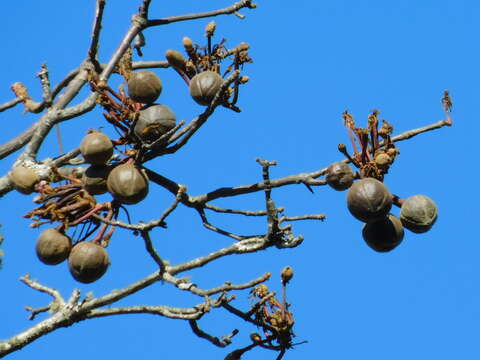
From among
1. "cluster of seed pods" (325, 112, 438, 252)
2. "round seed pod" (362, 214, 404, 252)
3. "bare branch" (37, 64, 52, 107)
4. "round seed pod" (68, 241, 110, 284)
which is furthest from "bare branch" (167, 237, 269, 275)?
"bare branch" (37, 64, 52, 107)

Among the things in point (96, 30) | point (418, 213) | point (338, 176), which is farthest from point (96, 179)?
point (418, 213)

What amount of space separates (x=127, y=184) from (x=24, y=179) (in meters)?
0.74

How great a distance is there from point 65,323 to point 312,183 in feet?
5.43

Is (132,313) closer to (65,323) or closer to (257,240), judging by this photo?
(65,323)

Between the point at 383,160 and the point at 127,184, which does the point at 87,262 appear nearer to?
the point at 127,184

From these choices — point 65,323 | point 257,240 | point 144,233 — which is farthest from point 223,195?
point 65,323

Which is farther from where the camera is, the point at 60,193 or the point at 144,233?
the point at 60,193

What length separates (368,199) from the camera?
4980mm

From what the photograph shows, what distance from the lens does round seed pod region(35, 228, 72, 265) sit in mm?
5051

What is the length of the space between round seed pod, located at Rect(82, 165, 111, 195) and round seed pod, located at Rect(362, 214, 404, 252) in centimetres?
163

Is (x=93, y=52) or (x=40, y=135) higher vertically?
(x=93, y=52)

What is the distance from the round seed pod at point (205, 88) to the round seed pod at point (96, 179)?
0.70 m

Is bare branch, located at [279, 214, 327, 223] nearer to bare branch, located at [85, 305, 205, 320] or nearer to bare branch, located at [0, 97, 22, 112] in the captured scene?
bare branch, located at [85, 305, 205, 320]

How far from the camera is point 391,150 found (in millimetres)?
5281
